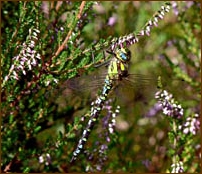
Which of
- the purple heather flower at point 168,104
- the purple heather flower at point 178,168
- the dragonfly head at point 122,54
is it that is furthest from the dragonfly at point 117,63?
the purple heather flower at point 178,168

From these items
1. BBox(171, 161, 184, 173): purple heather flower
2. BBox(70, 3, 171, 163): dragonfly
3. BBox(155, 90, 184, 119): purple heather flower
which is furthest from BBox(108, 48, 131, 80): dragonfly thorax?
BBox(171, 161, 184, 173): purple heather flower

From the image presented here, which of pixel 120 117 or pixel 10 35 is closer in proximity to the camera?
pixel 10 35

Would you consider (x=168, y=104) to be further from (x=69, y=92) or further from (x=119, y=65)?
(x=69, y=92)

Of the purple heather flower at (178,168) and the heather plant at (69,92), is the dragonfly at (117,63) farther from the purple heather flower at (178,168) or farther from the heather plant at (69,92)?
the purple heather flower at (178,168)

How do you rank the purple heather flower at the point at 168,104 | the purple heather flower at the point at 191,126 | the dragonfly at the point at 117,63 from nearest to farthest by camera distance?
1. the dragonfly at the point at 117,63
2. the purple heather flower at the point at 168,104
3. the purple heather flower at the point at 191,126

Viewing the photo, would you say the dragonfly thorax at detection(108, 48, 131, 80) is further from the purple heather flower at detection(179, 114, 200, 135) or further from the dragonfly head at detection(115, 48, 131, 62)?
the purple heather flower at detection(179, 114, 200, 135)

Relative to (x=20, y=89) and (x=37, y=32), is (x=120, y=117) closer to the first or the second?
(x=20, y=89)

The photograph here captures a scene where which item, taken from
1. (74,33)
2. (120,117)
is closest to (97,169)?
(74,33)

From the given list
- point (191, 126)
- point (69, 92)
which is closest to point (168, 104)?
point (191, 126)
